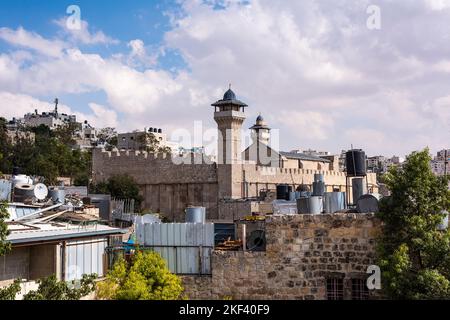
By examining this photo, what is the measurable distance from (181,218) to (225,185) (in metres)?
4.14

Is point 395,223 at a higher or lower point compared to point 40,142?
lower

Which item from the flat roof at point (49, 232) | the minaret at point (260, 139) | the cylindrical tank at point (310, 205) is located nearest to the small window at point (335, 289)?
the cylindrical tank at point (310, 205)

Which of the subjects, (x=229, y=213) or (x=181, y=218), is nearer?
(x=229, y=213)

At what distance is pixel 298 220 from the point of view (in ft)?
35.7

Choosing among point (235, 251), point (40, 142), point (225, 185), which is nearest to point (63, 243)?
point (235, 251)

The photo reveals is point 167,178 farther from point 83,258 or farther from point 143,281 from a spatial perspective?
point 143,281

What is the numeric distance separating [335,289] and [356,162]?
12.2 feet

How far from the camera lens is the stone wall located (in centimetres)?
1056

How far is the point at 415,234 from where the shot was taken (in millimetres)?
Answer: 9641

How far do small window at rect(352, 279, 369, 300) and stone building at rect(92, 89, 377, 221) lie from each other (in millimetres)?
26249
